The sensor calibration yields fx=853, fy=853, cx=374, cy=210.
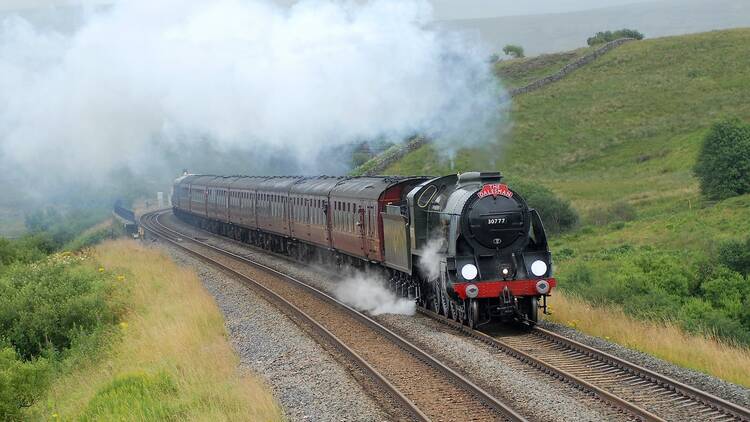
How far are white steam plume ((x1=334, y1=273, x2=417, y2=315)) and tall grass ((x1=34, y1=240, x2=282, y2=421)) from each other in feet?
11.8

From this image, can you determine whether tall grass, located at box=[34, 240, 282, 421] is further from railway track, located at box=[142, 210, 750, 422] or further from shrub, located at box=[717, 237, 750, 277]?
shrub, located at box=[717, 237, 750, 277]

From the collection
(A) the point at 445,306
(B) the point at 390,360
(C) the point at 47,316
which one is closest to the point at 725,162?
(A) the point at 445,306

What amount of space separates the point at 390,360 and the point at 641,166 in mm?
53597

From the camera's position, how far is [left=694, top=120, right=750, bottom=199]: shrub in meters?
44.1

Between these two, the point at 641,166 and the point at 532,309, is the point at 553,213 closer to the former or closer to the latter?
the point at 641,166

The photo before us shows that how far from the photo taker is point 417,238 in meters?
18.5

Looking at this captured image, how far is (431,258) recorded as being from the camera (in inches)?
712

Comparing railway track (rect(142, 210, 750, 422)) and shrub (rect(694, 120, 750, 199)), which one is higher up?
shrub (rect(694, 120, 750, 199))

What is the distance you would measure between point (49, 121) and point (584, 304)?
42986 millimetres

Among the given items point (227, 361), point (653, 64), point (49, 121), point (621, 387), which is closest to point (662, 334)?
point (621, 387)

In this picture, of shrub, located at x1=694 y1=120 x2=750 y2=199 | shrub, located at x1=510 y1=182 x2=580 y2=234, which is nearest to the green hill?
shrub, located at x1=694 y1=120 x2=750 y2=199

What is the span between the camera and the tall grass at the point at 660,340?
1353 centimetres

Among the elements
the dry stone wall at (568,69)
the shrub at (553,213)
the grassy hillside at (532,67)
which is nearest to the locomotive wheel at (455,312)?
the shrub at (553,213)

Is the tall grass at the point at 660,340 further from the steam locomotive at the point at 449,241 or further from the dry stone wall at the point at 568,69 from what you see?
the dry stone wall at the point at 568,69
